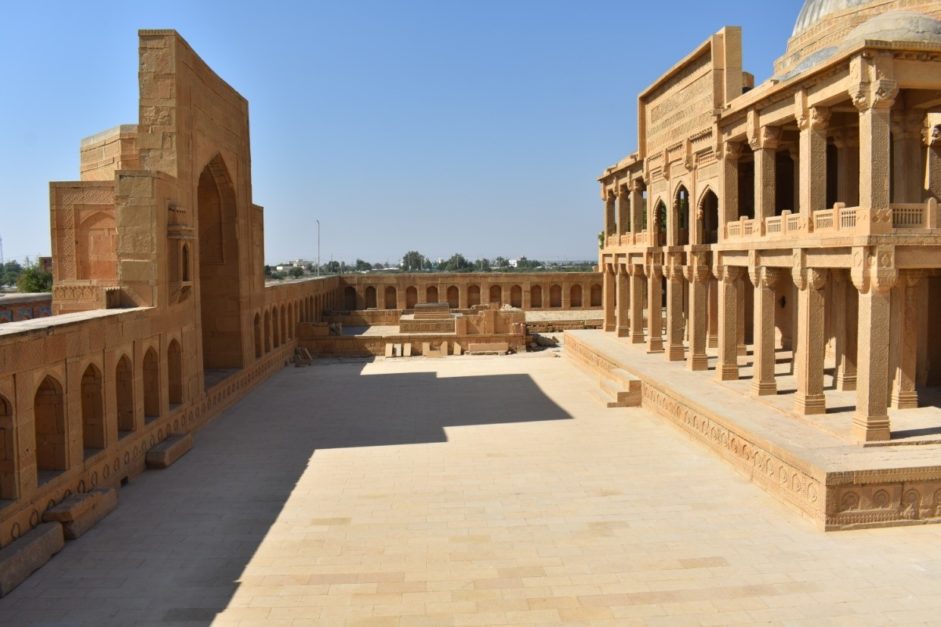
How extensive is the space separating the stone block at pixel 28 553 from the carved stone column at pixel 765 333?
12.8 m

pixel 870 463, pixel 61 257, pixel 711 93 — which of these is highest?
pixel 711 93

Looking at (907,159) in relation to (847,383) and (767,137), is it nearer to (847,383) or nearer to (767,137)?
(767,137)

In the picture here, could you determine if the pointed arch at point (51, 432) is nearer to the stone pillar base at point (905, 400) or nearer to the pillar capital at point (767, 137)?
the pillar capital at point (767, 137)

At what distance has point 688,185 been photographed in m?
19.9

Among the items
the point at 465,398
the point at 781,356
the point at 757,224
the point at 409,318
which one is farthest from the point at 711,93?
the point at 409,318

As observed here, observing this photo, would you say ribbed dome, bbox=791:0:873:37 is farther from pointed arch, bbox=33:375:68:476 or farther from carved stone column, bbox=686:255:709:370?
pointed arch, bbox=33:375:68:476

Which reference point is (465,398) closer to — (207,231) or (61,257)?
Answer: (207,231)

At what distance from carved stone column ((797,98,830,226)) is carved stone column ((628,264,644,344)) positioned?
37.1 ft

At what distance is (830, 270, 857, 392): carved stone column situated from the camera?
15.6 metres

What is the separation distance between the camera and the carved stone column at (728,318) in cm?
1698

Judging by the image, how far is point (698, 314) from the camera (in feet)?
63.7

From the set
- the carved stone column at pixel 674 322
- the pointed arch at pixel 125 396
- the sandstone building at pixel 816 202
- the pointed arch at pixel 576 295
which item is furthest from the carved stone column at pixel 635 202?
the pointed arch at pixel 576 295

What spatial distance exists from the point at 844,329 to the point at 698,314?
4.07m

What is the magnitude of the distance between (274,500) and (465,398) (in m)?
9.16
